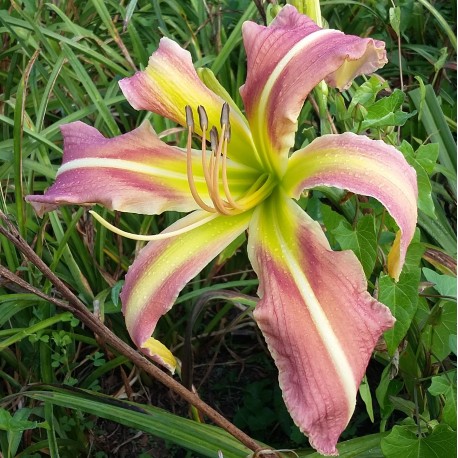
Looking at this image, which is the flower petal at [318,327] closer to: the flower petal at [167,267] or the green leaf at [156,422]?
the flower petal at [167,267]

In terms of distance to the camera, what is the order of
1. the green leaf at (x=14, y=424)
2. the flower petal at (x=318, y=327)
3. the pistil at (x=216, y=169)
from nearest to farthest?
the flower petal at (x=318, y=327) → the pistil at (x=216, y=169) → the green leaf at (x=14, y=424)

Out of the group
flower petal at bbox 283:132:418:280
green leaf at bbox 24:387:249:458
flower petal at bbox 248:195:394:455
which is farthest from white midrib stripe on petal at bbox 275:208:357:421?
green leaf at bbox 24:387:249:458

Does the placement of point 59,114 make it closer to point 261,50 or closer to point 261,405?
point 261,405

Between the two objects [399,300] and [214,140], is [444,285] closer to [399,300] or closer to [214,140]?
[399,300]

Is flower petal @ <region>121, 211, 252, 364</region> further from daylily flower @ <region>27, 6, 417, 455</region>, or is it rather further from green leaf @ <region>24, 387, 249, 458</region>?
green leaf @ <region>24, 387, 249, 458</region>

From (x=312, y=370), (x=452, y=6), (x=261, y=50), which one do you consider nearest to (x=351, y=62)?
(x=261, y=50)

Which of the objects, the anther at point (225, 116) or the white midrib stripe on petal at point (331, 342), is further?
the anther at point (225, 116)

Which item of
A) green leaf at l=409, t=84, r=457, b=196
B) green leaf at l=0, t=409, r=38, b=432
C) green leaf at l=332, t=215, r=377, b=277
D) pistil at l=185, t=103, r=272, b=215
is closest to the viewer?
pistil at l=185, t=103, r=272, b=215

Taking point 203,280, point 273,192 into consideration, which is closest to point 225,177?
point 273,192

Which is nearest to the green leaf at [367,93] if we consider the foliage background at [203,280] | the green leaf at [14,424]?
the foliage background at [203,280]
